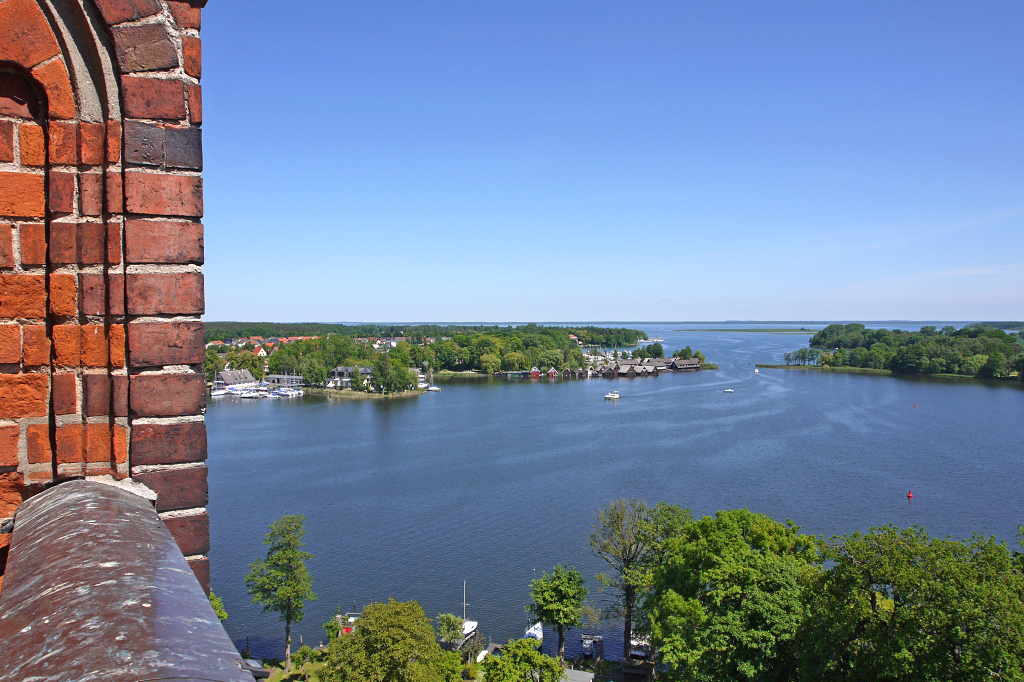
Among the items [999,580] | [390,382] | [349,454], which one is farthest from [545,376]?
[999,580]

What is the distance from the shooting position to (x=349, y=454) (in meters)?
33.2

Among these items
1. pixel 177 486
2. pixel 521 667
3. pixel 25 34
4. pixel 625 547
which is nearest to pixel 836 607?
pixel 521 667

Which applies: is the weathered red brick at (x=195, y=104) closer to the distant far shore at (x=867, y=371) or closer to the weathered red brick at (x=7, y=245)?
the weathered red brick at (x=7, y=245)

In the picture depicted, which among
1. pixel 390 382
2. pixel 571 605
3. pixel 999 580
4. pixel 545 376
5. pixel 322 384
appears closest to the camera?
pixel 999 580

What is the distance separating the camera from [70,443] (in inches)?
75.7

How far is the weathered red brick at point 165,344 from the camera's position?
193 cm

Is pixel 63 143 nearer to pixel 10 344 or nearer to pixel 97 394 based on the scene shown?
pixel 10 344

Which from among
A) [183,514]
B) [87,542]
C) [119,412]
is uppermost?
[119,412]

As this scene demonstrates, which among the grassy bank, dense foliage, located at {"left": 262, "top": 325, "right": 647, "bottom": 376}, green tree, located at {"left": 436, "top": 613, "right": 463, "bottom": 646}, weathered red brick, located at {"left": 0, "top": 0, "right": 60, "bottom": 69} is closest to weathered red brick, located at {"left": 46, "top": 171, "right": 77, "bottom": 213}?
weathered red brick, located at {"left": 0, "top": 0, "right": 60, "bottom": 69}

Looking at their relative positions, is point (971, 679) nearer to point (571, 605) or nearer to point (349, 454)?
point (571, 605)

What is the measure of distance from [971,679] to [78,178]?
32.4 ft

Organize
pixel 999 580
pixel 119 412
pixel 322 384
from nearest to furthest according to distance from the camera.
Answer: pixel 119 412 < pixel 999 580 < pixel 322 384

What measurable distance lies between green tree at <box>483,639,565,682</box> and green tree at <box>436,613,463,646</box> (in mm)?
2620

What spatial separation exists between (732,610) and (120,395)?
1098 cm
